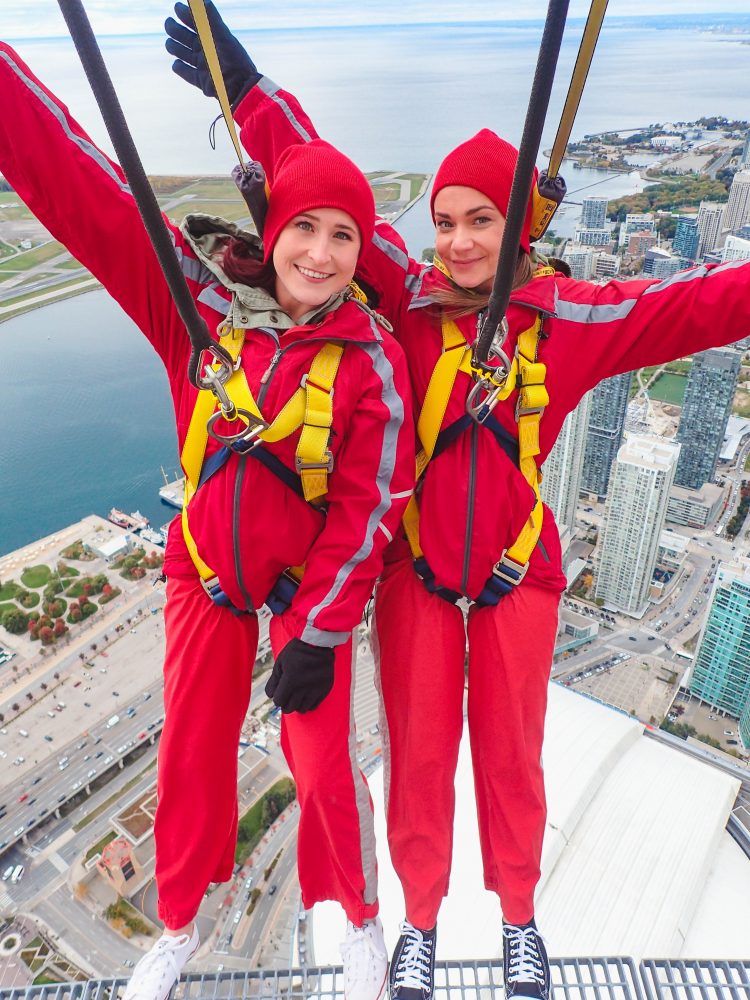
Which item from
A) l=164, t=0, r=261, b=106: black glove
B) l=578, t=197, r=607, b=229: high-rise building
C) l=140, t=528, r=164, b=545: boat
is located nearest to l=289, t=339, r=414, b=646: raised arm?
l=164, t=0, r=261, b=106: black glove

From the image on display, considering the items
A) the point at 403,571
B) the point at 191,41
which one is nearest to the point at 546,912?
the point at 403,571

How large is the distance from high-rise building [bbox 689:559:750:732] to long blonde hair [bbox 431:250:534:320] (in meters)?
8.47

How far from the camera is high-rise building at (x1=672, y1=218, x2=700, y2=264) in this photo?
814 inches

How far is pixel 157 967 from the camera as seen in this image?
138 centimetres

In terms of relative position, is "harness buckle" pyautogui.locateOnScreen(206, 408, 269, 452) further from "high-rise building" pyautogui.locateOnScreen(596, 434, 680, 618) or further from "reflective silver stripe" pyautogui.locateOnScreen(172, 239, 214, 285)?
"high-rise building" pyautogui.locateOnScreen(596, 434, 680, 618)

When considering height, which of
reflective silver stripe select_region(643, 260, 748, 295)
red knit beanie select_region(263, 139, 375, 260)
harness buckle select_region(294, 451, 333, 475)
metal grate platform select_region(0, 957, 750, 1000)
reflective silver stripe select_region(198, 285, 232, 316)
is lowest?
metal grate platform select_region(0, 957, 750, 1000)

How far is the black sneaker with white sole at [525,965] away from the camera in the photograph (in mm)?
1362

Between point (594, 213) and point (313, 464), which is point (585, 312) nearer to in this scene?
point (313, 464)

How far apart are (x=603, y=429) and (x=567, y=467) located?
74.5 inches

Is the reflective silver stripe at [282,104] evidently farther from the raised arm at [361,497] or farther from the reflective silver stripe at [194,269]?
the raised arm at [361,497]

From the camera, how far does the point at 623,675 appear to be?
10445 millimetres

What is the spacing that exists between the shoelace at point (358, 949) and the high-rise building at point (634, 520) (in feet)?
30.3

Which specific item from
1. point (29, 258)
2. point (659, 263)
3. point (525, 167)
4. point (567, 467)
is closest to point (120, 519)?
point (567, 467)

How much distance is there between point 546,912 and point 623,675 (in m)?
6.03
